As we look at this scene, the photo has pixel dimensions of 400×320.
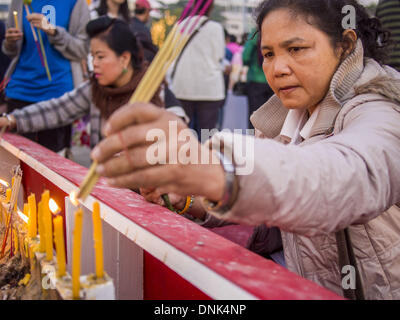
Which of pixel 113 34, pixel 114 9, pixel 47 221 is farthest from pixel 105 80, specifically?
pixel 47 221

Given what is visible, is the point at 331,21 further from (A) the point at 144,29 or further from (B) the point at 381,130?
(A) the point at 144,29

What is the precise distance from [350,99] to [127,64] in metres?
1.88

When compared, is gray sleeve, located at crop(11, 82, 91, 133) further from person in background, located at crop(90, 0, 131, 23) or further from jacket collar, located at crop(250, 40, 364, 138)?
jacket collar, located at crop(250, 40, 364, 138)

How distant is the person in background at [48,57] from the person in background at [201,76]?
1.63 m

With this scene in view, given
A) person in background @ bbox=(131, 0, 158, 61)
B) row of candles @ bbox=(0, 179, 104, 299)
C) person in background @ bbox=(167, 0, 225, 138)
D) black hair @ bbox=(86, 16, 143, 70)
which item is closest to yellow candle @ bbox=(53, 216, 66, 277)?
row of candles @ bbox=(0, 179, 104, 299)

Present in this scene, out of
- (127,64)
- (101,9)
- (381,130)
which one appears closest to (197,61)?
(101,9)

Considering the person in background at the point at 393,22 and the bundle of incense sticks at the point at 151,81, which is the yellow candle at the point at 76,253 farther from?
the person in background at the point at 393,22

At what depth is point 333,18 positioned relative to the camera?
1.25m

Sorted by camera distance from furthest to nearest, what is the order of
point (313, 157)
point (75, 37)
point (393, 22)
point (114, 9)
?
1. point (114, 9)
2. point (75, 37)
3. point (393, 22)
4. point (313, 157)

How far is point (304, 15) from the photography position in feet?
3.98

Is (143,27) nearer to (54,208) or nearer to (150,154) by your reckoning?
(54,208)

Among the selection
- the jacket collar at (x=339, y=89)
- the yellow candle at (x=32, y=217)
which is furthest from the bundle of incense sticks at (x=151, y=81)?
the jacket collar at (x=339, y=89)

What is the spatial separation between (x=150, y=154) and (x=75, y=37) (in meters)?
2.46

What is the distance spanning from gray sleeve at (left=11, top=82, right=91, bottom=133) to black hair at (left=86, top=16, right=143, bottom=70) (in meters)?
0.35
